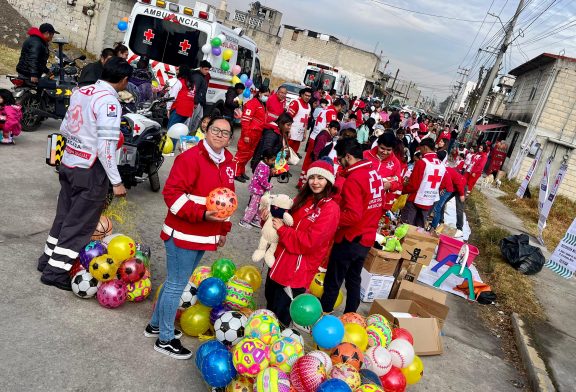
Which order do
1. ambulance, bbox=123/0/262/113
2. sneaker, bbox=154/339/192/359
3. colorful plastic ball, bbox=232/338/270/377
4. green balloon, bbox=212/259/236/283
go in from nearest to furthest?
colorful plastic ball, bbox=232/338/270/377, sneaker, bbox=154/339/192/359, green balloon, bbox=212/259/236/283, ambulance, bbox=123/0/262/113

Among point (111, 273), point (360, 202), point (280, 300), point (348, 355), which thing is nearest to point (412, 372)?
point (348, 355)

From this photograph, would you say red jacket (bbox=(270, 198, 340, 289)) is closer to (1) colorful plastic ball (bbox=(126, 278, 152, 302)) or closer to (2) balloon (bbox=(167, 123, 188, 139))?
(1) colorful plastic ball (bbox=(126, 278, 152, 302))

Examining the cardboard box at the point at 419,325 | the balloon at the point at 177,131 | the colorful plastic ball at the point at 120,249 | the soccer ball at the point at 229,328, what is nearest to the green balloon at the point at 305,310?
the soccer ball at the point at 229,328

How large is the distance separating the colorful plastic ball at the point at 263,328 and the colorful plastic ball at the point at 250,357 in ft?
0.72

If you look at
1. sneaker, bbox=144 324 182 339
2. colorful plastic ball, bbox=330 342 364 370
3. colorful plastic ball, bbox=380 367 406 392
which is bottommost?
sneaker, bbox=144 324 182 339

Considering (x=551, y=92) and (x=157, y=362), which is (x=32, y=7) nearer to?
(x=157, y=362)

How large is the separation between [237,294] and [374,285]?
7.88ft

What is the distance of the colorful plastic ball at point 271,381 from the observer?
3.12 m

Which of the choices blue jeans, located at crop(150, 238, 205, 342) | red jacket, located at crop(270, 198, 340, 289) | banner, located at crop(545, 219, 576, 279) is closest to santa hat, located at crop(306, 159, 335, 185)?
red jacket, located at crop(270, 198, 340, 289)

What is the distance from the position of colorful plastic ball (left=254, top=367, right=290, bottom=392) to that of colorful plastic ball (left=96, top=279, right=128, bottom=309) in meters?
1.69

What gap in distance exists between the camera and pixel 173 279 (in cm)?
359

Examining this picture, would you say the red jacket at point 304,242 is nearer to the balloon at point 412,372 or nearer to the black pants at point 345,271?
the black pants at point 345,271

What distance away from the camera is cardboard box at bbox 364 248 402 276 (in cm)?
604

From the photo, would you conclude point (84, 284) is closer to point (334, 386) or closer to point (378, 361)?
point (334, 386)
